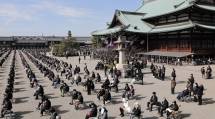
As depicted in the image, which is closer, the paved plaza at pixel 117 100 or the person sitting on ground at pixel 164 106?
the person sitting on ground at pixel 164 106

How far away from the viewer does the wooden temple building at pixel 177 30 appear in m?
54.7

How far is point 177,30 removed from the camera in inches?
2183

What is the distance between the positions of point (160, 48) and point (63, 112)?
145ft

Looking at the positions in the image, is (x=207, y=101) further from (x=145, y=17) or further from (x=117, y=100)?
(x=145, y=17)

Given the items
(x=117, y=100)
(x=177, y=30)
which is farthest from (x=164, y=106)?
(x=177, y=30)

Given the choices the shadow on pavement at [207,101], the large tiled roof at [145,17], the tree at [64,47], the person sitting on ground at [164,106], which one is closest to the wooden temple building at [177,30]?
the large tiled roof at [145,17]

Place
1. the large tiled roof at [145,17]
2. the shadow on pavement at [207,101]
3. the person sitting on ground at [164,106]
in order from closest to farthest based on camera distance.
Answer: the person sitting on ground at [164,106]
the shadow on pavement at [207,101]
the large tiled roof at [145,17]

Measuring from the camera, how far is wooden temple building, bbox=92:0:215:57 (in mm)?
54719

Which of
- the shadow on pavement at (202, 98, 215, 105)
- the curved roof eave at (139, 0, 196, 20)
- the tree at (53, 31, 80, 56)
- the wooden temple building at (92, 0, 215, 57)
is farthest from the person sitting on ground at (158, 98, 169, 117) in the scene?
the tree at (53, 31, 80, 56)

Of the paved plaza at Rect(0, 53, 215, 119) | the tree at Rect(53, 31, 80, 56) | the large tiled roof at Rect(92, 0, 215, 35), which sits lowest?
the paved plaza at Rect(0, 53, 215, 119)

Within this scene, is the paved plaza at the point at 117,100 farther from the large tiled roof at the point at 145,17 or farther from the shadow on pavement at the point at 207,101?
the large tiled roof at the point at 145,17

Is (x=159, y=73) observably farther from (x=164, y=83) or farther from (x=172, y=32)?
(x=172, y=32)

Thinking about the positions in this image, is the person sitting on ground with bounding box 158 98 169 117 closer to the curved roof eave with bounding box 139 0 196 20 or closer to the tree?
the curved roof eave with bounding box 139 0 196 20

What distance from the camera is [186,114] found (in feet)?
69.8
